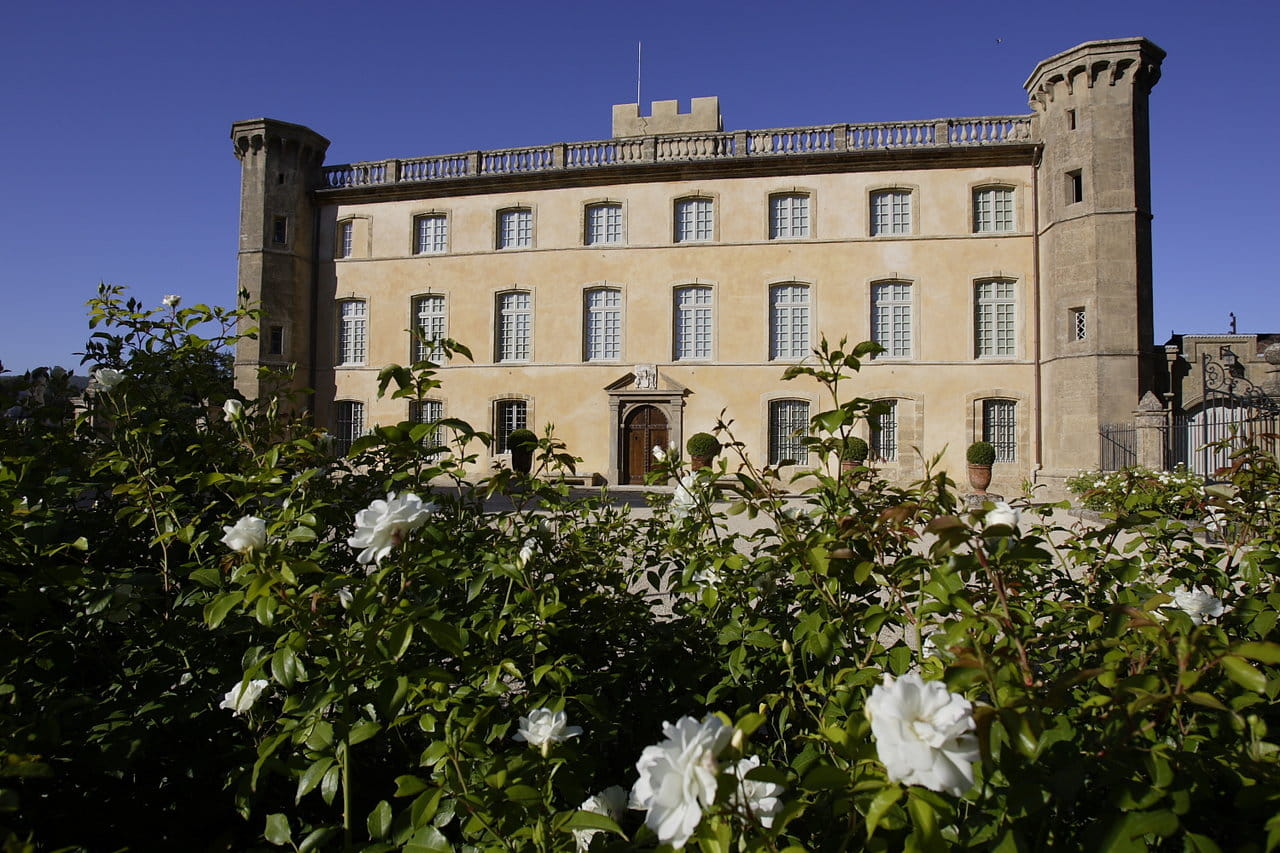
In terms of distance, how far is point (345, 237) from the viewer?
21.4 meters

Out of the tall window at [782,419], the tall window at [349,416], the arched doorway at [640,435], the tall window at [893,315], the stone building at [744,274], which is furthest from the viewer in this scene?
the tall window at [349,416]

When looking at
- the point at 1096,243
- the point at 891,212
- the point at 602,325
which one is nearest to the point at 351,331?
the point at 602,325

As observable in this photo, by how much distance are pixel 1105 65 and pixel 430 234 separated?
17279 mm

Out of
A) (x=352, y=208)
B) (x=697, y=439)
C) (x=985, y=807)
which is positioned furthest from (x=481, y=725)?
(x=352, y=208)

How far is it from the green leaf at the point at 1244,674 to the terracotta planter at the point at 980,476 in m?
17.5

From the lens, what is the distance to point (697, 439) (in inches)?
707

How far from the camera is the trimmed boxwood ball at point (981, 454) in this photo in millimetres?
16859

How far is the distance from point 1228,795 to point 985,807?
0.56 metres

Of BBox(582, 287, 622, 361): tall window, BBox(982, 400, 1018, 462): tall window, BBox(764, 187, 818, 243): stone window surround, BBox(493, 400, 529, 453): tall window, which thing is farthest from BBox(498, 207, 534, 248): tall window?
BBox(982, 400, 1018, 462): tall window

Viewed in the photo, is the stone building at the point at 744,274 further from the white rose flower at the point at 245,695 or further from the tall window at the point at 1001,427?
the white rose flower at the point at 245,695

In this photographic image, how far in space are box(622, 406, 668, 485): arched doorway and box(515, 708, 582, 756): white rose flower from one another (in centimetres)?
1784

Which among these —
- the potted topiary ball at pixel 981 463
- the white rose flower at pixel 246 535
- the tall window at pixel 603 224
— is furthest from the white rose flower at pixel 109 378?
the tall window at pixel 603 224

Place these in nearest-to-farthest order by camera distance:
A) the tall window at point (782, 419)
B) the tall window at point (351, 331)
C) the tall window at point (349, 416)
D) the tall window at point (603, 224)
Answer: the tall window at point (782, 419), the tall window at point (603, 224), the tall window at point (349, 416), the tall window at point (351, 331)

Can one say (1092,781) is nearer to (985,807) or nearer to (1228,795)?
(1228,795)
